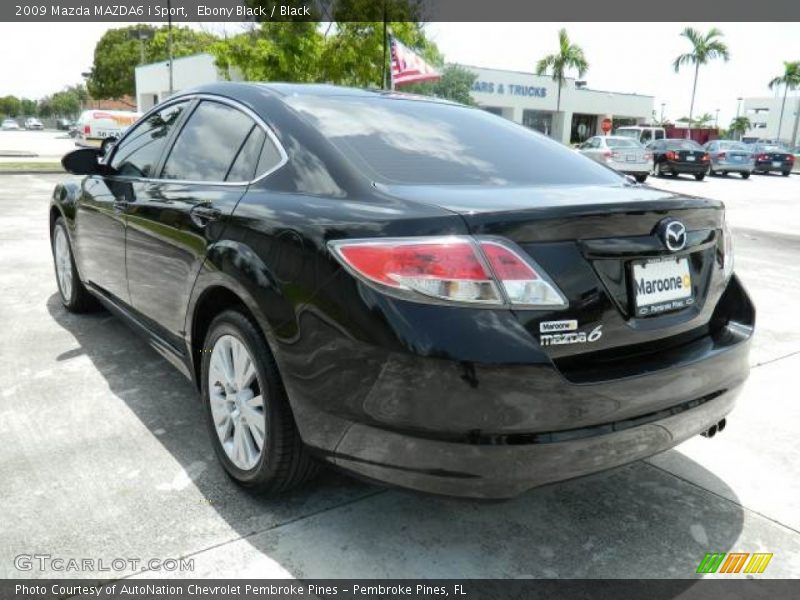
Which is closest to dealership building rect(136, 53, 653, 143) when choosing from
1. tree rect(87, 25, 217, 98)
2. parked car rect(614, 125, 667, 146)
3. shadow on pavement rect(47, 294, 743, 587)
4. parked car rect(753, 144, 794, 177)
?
parked car rect(614, 125, 667, 146)

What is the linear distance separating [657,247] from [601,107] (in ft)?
184

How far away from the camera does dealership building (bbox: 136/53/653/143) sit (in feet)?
150

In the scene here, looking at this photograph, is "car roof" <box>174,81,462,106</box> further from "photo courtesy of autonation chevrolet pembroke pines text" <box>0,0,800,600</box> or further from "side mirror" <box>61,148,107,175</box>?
"side mirror" <box>61,148,107,175</box>

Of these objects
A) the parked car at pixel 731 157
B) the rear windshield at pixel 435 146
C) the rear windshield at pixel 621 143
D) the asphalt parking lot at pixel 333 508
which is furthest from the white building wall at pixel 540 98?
the asphalt parking lot at pixel 333 508

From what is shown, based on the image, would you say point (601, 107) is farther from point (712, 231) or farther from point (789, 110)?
point (789, 110)

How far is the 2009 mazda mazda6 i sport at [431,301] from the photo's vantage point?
73.7 inches

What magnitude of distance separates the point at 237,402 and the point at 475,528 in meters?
1.02

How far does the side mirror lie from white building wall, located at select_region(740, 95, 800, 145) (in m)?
110

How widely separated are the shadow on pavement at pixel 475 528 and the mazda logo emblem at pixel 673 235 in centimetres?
77

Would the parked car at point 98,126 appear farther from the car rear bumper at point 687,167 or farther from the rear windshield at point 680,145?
the car rear bumper at point 687,167

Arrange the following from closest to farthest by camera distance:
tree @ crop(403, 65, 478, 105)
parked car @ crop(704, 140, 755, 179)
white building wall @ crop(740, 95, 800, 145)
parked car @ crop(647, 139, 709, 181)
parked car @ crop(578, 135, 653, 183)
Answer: parked car @ crop(578, 135, 653, 183) < parked car @ crop(647, 139, 709, 181) < parked car @ crop(704, 140, 755, 179) < tree @ crop(403, 65, 478, 105) < white building wall @ crop(740, 95, 800, 145)

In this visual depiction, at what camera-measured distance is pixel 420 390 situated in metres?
1.87

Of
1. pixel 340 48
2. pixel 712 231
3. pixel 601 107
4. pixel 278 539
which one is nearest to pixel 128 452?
pixel 278 539

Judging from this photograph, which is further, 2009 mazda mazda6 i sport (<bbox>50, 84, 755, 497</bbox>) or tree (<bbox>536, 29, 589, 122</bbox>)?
tree (<bbox>536, 29, 589, 122</bbox>)
